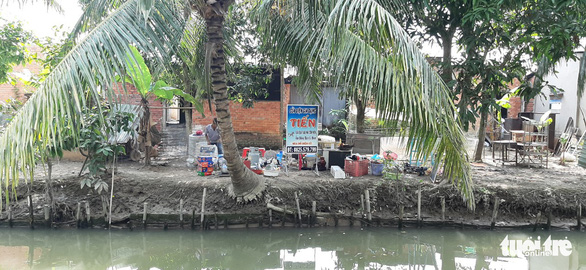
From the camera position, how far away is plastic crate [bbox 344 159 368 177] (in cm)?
913

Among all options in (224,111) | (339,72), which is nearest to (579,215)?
(339,72)

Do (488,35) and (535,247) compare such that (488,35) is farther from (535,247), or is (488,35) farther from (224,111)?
(224,111)

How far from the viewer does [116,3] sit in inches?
225

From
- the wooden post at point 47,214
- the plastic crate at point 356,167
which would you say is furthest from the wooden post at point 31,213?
the plastic crate at point 356,167

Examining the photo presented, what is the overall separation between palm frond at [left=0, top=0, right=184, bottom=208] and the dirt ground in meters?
4.08

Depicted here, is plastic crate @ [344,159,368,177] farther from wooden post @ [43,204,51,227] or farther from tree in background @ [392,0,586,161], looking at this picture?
wooden post @ [43,204,51,227]

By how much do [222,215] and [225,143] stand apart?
1.60 m

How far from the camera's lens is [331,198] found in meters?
8.27

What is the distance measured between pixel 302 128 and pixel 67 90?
5.76 metres

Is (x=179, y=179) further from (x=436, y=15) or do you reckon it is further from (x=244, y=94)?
(x=436, y=15)

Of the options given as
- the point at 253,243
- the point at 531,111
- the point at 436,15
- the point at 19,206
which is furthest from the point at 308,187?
the point at 531,111

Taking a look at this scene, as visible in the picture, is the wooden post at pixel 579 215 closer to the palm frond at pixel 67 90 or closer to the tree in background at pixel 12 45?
the palm frond at pixel 67 90

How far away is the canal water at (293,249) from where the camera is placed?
666cm

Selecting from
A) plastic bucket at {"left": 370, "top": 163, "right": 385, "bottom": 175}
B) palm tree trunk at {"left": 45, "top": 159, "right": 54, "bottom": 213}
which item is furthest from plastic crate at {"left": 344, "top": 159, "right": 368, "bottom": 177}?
palm tree trunk at {"left": 45, "top": 159, "right": 54, "bottom": 213}
